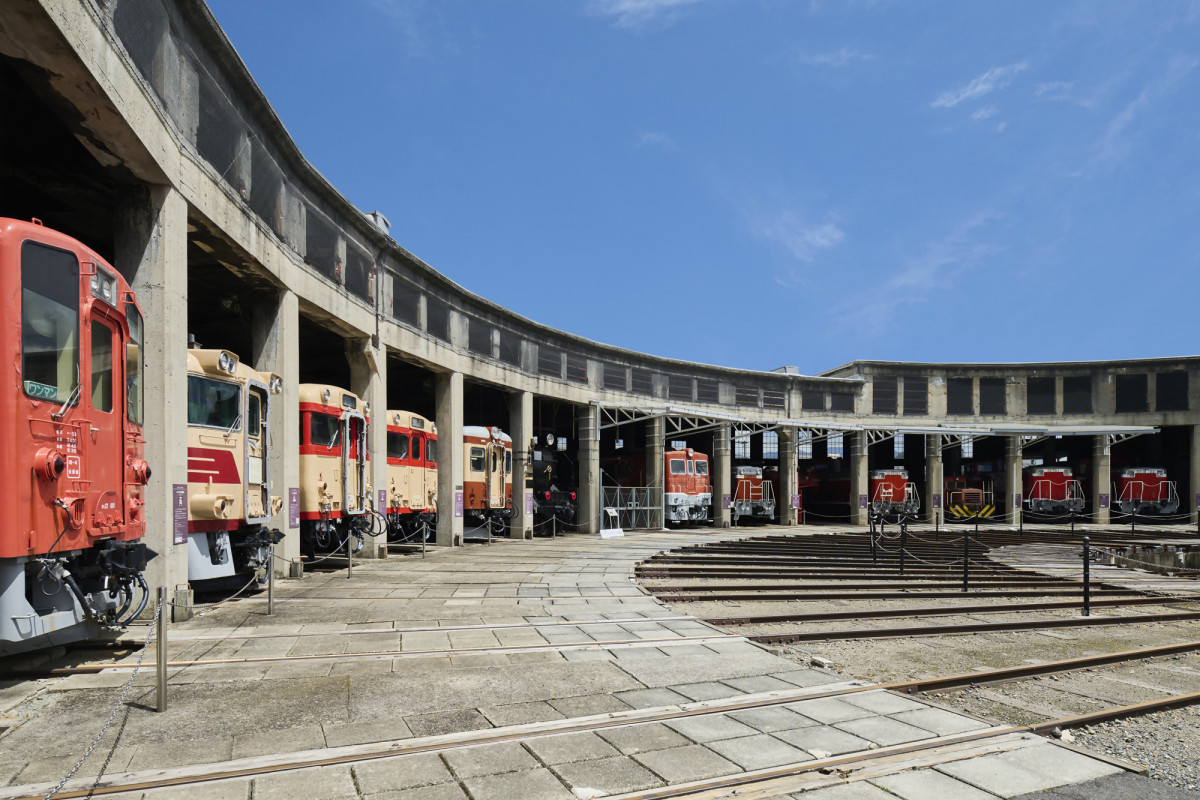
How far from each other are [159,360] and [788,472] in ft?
104

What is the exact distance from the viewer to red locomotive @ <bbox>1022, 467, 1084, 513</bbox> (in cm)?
4006

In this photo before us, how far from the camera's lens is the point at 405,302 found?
20594 millimetres

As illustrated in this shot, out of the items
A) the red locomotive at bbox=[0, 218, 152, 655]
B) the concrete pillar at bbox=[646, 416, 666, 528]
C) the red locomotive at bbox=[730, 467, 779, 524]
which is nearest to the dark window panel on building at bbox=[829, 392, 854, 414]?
the red locomotive at bbox=[730, 467, 779, 524]

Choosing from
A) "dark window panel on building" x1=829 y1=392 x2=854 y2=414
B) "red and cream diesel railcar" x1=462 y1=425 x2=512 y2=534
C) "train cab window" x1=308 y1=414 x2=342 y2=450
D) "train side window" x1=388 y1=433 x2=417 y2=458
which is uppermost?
"dark window panel on building" x1=829 y1=392 x2=854 y2=414

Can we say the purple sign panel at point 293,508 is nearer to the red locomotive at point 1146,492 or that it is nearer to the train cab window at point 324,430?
the train cab window at point 324,430

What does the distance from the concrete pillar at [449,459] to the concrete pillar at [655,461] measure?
36.0 feet

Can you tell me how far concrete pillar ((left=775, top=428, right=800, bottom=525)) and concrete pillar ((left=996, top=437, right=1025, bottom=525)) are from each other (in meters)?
11.4

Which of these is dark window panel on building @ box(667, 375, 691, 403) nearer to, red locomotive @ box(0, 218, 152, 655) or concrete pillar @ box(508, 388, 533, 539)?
concrete pillar @ box(508, 388, 533, 539)

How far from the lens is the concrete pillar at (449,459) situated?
22.5m

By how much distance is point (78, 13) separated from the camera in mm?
7453

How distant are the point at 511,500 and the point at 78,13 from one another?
69.9ft

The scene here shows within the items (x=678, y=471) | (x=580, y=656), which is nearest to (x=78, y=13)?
(x=580, y=656)

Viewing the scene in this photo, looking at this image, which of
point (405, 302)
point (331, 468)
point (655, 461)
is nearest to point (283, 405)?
point (331, 468)

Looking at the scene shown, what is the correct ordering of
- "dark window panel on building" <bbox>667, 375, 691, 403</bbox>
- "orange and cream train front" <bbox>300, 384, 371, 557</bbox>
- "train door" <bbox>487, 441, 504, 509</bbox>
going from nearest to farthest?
"orange and cream train front" <bbox>300, 384, 371, 557</bbox>
"train door" <bbox>487, 441, 504, 509</bbox>
"dark window panel on building" <bbox>667, 375, 691, 403</bbox>
